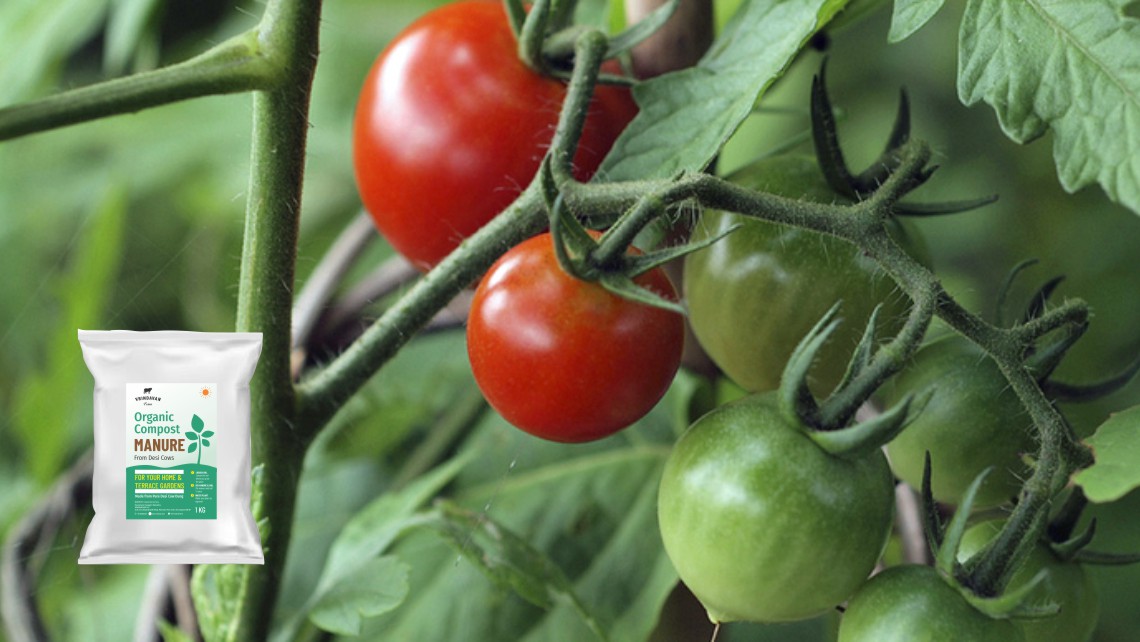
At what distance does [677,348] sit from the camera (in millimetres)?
457

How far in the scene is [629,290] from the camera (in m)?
0.42

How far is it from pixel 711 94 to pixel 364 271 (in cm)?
64

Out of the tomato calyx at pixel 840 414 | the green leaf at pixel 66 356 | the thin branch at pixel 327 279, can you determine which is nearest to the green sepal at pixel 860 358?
the tomato calyx at pixel 840 414

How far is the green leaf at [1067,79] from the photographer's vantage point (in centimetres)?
39

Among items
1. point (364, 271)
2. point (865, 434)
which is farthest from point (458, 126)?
point (364, 271)

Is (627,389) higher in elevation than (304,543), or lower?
higher

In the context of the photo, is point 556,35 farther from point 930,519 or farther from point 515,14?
point 930,519

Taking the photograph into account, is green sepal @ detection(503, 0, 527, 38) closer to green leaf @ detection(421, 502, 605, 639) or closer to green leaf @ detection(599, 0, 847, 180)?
green leaf @ detection(599, 0, 847, 180)

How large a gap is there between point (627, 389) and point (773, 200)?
0.30 feet

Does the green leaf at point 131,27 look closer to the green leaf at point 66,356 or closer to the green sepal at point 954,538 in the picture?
the green leaf at point 66,356

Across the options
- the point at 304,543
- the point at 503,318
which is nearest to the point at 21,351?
the point at 304,543

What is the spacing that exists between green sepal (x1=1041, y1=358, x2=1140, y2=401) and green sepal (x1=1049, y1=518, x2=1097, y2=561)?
6 cm

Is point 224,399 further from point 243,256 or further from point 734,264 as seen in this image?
point 734,264

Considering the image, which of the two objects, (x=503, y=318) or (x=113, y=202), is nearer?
(x=503, y=318)
